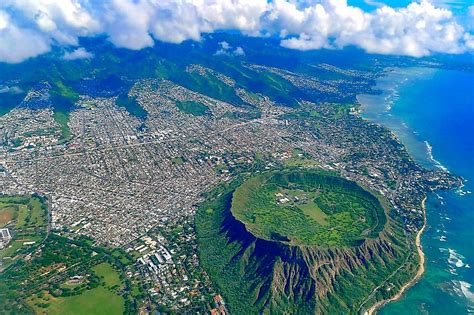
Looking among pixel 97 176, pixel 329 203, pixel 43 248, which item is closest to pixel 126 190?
pixel 97 176

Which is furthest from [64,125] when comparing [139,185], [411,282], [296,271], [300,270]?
[411,282]

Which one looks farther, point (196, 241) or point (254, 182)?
point (254, 182)

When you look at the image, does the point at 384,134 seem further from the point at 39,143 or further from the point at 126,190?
the point at 39,143

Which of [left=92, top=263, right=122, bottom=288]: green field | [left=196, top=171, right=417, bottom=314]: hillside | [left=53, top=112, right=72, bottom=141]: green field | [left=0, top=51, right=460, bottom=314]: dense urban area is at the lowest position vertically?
[left=53, top=112, right=72, bottom=141]: green field

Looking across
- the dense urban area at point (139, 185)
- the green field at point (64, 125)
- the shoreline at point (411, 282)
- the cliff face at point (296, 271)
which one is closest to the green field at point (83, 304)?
the dense urban area at point (139, 185)

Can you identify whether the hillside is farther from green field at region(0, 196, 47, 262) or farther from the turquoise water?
green field at region(0, 196, 47, 262)

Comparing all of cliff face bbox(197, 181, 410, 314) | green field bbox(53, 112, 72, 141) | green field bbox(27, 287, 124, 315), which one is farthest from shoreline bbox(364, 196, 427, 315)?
green field bbox(53, 112, 72, 141)

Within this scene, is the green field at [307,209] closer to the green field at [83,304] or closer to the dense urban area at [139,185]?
the dense urban area at [139,185]

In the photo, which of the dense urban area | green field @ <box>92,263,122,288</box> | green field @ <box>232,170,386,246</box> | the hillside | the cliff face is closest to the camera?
the cliff face
